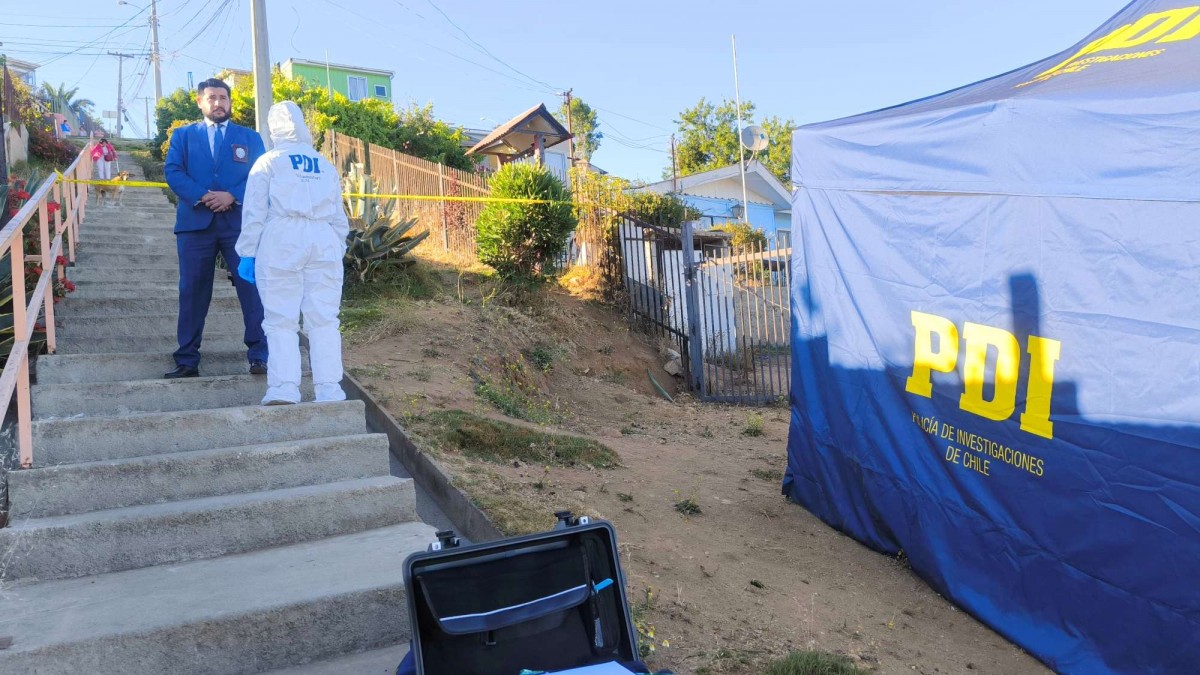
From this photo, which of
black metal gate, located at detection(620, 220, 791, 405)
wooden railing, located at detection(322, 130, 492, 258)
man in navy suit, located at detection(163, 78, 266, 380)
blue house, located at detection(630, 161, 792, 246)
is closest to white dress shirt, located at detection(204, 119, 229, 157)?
man in navy suit, located at detection(163, 78, 266, 380)

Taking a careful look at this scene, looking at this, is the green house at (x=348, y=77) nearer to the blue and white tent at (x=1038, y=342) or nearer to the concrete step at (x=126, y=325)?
the concrete step at (x=126, y=325)

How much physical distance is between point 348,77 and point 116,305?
46279mm

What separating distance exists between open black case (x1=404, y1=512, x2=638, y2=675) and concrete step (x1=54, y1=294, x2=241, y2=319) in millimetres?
3993

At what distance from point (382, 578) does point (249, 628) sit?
53cm

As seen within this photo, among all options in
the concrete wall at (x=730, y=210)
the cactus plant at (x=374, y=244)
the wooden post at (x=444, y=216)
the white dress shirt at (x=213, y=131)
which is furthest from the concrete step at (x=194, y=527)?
the concrete wall at (x=730, y=210)

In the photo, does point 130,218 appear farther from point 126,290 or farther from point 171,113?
point 171,113

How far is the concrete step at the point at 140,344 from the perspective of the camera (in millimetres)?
4984

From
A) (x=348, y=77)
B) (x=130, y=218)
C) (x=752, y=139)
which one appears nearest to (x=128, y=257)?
(x=130, y=218)

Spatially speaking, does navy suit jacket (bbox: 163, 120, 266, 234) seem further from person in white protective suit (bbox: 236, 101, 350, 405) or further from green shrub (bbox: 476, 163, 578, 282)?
green shrub (bbox: 476, 163, 578, 282)

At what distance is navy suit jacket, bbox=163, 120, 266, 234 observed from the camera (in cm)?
477

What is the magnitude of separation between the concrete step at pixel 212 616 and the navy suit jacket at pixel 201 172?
2.22 meters

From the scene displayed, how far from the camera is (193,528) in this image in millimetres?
3539

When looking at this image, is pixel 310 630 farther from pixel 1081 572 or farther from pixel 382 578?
pixel 1081 572

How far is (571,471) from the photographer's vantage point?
566 cm
